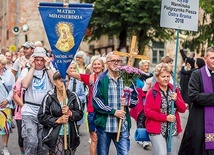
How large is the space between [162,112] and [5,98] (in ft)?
11.3

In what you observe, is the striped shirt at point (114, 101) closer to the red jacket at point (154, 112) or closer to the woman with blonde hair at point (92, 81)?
the red jacket at point (154, 112)

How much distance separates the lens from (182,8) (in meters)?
7.22

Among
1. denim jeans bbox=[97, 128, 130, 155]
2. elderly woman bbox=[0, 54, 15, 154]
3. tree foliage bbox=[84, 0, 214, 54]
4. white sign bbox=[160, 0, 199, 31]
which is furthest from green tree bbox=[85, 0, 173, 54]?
denim jeans bbox=[97, 128, 130, 155]

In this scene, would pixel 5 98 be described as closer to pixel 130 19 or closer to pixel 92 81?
pixel 92 81

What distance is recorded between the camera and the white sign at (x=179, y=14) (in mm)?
7148

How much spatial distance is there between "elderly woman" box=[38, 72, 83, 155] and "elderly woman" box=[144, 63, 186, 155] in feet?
3.14

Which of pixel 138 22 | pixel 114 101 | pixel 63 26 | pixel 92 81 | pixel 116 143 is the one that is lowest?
pixel 116 143

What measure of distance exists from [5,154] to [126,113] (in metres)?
3.10

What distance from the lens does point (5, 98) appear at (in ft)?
29.6

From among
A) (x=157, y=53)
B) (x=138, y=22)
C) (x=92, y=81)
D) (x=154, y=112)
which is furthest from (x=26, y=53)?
(x=157, y=53)

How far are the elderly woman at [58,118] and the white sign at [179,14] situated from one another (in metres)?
1.71

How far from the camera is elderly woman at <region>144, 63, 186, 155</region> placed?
6676 mm

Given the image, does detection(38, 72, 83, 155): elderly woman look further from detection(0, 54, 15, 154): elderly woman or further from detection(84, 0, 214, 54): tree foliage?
detection(84, 0, 214, 54): tree foliage

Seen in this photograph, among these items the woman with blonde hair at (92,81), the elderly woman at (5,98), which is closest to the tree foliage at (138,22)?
the elderly woman at (5,98)
